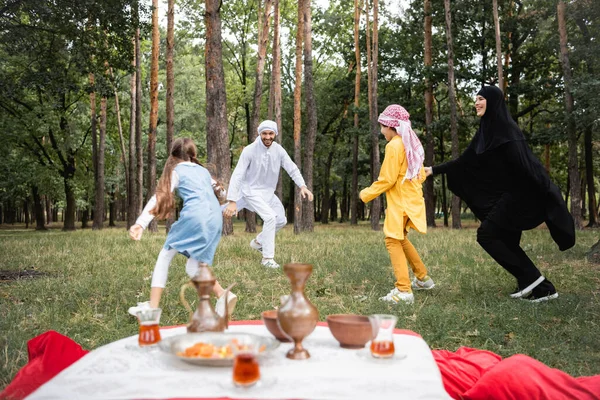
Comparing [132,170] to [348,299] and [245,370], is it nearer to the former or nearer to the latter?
[348,299]

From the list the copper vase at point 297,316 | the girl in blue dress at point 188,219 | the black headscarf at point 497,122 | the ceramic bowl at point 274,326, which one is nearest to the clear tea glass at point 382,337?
the copper vase at point 297,316

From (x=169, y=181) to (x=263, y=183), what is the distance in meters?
4.55

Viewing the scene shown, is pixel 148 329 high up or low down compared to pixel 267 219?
down

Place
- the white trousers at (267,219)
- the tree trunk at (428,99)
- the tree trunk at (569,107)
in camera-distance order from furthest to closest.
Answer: the tree trunk at (428,99), the tree trunk at (569,107), the white trousers at (267,219)

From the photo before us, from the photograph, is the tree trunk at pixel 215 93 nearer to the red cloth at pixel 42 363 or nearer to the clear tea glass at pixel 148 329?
the red cloth at pixel 42 363

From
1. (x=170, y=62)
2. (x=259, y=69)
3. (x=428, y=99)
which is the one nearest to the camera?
(x=170, y=62)

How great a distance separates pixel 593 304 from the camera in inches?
260

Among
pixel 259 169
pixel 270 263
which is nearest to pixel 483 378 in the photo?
pixel 270 263

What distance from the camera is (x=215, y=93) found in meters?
15.1

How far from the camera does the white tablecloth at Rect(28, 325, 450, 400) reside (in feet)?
6.07

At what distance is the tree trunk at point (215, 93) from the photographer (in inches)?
574

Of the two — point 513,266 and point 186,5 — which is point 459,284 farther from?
point 186,5

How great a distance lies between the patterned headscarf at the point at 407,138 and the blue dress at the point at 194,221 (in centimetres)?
258

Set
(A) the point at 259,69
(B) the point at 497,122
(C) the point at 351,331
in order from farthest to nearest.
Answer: (A) the point at 259,69, (B) the point at 497,122, (C) the point at 351,331
